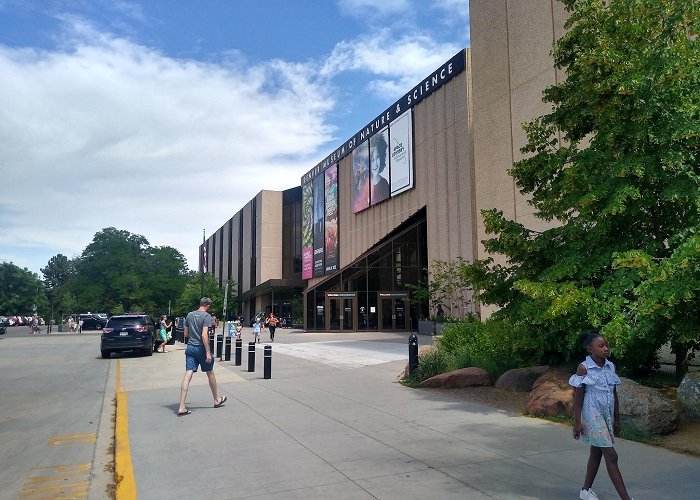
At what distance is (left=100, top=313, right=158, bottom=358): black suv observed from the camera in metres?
20.7

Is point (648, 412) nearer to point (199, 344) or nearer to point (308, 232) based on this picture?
point (199, 344)

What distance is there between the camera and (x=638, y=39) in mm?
8391

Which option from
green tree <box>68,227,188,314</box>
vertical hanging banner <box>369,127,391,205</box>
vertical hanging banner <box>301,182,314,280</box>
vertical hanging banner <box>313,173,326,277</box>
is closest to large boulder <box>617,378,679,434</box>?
vertical hanging banner <box>369,127,391,205</box>

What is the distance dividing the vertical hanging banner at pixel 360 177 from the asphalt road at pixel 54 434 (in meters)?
29.1

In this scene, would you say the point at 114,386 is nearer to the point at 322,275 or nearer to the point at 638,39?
the point at 638,39

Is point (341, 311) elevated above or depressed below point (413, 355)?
above

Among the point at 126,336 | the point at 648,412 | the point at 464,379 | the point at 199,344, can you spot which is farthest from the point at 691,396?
the point at 126,336

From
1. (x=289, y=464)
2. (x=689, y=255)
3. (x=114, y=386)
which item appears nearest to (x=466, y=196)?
(x=114, y=386)

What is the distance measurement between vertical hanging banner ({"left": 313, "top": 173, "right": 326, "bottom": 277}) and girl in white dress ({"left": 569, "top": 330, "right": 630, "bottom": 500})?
4790cm

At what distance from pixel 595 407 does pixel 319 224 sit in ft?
163

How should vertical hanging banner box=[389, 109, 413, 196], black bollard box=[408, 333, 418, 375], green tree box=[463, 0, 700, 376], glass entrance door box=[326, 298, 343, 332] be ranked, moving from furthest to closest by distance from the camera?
1. glass entrance door box=[326, 298, 343, 332]
2. vertical hanging banner box=[389, 109, 413, 196]
3. black bollard box=[408, 333, 418, 375]
4. green tree box=[463, 0, 700, 376]

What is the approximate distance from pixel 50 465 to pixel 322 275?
46.8 meters

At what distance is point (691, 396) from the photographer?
7270 millimetres

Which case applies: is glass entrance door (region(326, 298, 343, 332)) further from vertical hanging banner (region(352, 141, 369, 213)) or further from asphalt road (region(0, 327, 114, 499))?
asphalt road (region(0, 327, 114, 499))
